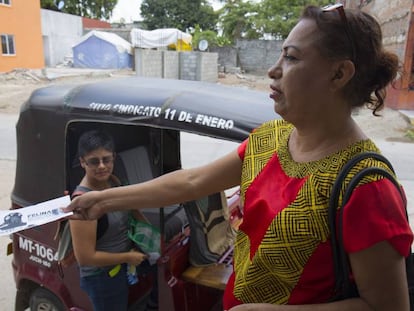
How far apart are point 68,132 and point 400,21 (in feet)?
43.5

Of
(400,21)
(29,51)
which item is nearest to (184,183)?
(400,21)

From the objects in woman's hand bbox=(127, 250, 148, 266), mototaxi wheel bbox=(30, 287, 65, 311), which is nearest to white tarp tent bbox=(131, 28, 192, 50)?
mototaxi wheel bbox=(30, 287, 65, 311)

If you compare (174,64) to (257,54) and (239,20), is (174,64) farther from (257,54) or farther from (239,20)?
(239,20)

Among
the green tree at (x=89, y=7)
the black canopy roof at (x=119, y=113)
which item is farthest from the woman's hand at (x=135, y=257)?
the green tree at (x=89, y=7)

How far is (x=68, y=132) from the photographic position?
230cm

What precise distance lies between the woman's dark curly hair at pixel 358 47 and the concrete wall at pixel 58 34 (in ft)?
103

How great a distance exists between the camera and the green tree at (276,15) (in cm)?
2919

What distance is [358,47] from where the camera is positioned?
103 centimetres

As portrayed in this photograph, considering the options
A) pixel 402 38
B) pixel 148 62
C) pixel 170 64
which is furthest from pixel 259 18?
pixel 402 38

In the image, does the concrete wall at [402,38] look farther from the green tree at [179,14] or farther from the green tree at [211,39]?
the green tree at [179,14]

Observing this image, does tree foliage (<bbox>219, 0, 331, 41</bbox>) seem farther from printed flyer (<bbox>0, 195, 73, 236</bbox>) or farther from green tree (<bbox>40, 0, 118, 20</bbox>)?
printed flyer (<bbox>0, 195, 73, 236</bbox>)

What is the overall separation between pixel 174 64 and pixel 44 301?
59.7ft

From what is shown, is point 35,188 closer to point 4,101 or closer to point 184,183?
point 184,183

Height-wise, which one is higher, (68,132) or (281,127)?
(281,127)
